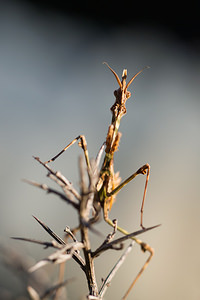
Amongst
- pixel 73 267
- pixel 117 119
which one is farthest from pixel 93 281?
pixel 73 267

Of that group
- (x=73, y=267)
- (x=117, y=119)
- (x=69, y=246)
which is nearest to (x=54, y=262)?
(x=69, y=246)

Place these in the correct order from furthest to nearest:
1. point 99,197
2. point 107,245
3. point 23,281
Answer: point 99,197 < point 107,245 < point 23,281

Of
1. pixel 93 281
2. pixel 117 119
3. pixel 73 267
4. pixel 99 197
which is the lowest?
pixel 73 267

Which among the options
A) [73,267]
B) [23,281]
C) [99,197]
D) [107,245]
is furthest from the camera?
[73,267]

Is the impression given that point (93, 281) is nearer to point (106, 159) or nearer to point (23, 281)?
point (23, 281)

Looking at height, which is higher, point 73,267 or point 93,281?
point 93,281

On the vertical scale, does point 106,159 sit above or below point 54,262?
above

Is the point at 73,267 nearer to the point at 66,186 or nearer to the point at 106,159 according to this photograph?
the point at 106,159

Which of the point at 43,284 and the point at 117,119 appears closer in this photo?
the point at 43,284

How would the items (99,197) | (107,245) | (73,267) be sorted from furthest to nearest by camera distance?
(73,267) < (99,197) < (107,245)
